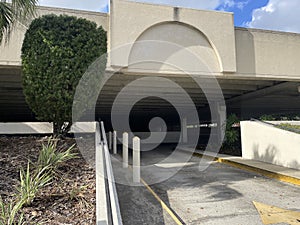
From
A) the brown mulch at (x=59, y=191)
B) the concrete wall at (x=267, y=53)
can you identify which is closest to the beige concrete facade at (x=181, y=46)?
the concrete wall at (x=267, y=53)

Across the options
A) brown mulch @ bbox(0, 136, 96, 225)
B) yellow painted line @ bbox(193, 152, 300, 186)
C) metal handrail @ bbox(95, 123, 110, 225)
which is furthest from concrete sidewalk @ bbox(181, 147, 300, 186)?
brown mulch @ bbox(0, 136, 96, 225)

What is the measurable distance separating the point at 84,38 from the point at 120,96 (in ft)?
30.1

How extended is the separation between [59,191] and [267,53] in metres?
10.5

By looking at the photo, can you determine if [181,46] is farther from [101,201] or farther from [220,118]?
[101,201]

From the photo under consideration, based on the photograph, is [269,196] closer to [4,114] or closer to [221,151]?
[221,151]

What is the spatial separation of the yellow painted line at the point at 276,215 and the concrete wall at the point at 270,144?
157 inches

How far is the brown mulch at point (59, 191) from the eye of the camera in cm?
357

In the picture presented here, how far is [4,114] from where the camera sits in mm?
21656

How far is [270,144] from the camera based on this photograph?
9.41 m

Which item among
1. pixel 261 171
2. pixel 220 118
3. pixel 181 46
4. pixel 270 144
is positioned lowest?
pixel 261 171

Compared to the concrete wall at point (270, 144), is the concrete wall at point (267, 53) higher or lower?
higher

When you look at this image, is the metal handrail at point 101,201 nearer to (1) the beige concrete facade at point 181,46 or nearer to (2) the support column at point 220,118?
(1) the beige concrete facade at point 181,46

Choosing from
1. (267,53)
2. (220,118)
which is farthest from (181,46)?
(220,118)

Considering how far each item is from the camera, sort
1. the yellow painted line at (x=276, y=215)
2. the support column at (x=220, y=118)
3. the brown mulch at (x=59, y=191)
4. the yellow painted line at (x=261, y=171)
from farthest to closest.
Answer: the support column at (x=220, y=118)
the yellow painted line at (x=261, y=171)
the yellow painted line at (x=276, y=215)
the brown mulch at (x=59, y=191)
